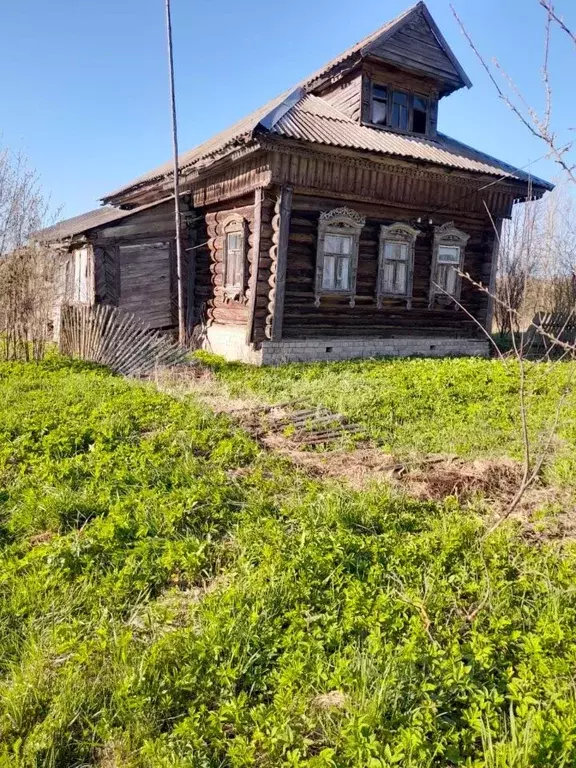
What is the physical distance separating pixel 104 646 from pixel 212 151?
1112 cm

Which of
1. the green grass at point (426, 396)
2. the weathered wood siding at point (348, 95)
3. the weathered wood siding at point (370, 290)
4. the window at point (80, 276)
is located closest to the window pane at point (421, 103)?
the weathered wood siding at point (348, 95)

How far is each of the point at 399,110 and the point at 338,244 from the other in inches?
173

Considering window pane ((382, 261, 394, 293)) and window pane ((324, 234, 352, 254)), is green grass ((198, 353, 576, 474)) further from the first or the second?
window pane ((324, 234, 352, 254))

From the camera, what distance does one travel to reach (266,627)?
292 cm

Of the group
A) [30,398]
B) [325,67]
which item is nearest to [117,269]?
[30,398]

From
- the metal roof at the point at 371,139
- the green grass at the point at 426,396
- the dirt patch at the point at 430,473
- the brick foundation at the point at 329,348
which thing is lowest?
the dirt patch at the point at 430,473

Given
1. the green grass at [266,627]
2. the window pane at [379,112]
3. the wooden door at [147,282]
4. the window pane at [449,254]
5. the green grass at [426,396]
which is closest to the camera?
the green grass at [266,627]

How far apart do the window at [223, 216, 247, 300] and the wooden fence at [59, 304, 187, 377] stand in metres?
2.83

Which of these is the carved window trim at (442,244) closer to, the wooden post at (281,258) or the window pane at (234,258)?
the wooden post at (281,258)

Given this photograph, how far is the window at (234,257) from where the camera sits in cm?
1220

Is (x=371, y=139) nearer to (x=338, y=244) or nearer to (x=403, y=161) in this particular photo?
(x=403, y=161)

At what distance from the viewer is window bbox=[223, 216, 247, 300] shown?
1220cm

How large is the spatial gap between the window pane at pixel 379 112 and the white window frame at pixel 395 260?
2.79 meters

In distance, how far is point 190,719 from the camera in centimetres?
234
